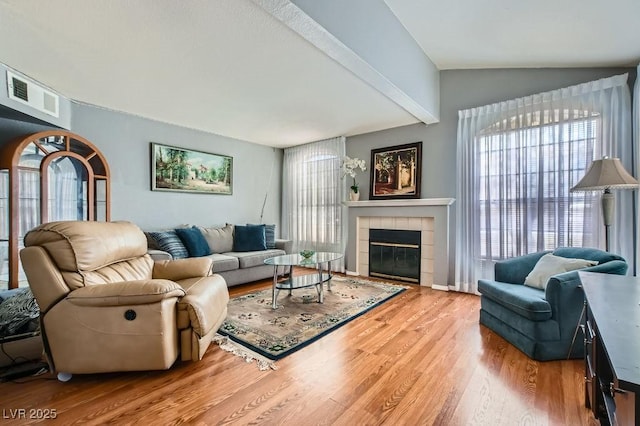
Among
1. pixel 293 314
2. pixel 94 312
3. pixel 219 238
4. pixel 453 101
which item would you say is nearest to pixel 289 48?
pixel 94 312

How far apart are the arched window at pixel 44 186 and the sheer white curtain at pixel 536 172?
4587 millimetres

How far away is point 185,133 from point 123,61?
6.67ft

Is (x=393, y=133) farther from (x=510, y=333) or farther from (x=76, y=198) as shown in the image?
(x=76, y=198)

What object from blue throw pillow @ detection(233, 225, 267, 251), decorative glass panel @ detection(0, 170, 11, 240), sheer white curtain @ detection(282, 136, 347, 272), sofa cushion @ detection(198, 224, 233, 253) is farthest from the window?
decorative glass panel @ detection(0, 170, 11, 240)

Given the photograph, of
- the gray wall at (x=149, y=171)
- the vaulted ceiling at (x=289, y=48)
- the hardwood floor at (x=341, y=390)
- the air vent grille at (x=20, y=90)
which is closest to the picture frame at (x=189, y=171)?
the gray wall at (x=149, y=171)

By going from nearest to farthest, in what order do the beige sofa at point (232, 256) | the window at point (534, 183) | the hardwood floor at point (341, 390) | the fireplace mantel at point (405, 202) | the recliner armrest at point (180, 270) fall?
the hardwood floor at point (341, 390) → the recliner armrest at point (180, 270) → the window at point (534, 183) → the beige sofa at point (232, 256) → the fireplace mantel at point (405, 202)

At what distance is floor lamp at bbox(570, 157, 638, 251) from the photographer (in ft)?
7.79

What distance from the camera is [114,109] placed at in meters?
3.80

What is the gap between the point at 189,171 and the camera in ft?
15.2

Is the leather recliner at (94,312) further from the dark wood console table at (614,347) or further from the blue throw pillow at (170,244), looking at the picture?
the dark wood console table at (614,347)

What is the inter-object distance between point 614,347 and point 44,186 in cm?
432

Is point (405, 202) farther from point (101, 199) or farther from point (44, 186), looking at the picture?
point (44, 186)

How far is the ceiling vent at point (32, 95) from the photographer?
2663 mm

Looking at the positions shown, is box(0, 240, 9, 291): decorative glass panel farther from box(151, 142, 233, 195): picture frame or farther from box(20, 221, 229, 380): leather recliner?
box(151, 142, 233, 195): picture frame
